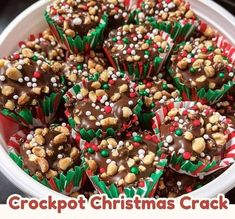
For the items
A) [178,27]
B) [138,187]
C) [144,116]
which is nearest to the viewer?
[138,187]

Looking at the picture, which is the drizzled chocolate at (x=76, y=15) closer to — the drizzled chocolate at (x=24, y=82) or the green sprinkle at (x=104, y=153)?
the drizzled chocolate at (x=24, y=82)

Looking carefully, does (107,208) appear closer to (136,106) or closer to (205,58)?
(136,106)

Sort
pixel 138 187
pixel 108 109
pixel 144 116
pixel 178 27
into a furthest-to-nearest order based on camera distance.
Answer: pixel 178 27
pixel 144 116
pixel 108 109
pixel 138 187

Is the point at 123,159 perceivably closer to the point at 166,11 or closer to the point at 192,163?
the point at 192,163

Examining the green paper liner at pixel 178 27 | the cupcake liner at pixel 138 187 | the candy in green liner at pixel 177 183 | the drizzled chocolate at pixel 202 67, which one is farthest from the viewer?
the green paper liner at pixel 178 27

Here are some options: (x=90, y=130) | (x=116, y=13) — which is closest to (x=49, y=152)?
(x=90, y=130)

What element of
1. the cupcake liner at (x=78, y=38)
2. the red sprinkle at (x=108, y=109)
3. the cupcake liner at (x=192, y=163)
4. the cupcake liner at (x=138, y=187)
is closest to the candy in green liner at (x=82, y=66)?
the cupcake liner at (x=78, y=38)
